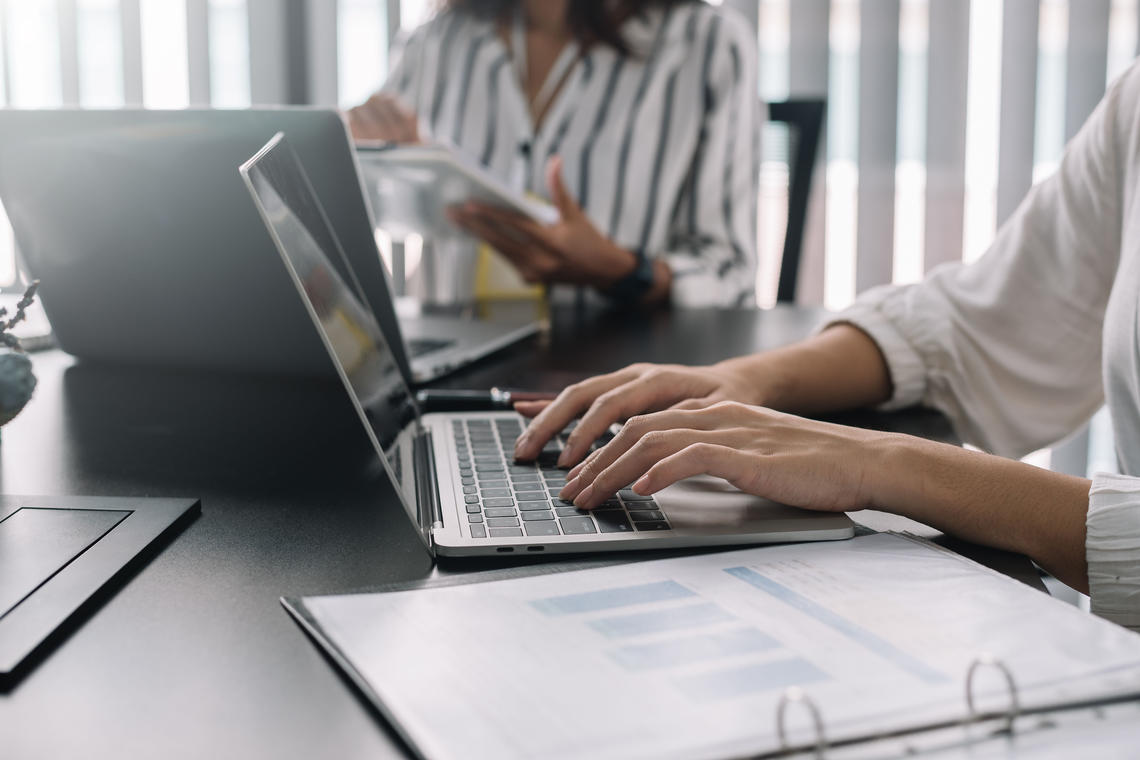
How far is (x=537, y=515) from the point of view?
0.57 metres

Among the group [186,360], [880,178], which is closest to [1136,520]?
[186,360]

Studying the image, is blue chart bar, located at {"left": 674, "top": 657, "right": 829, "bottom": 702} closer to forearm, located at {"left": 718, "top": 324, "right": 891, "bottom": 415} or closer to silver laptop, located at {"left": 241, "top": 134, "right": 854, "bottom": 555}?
silver laptop, located at {"left": 241, "top": 134, "right": 854, "bottom": 555}

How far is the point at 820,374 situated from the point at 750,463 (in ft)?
1.19

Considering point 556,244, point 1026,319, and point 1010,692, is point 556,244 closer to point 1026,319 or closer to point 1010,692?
point 1026,319

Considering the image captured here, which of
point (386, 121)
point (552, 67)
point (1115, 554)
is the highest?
point (552, 67)

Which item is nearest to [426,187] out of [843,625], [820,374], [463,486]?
[820,374]

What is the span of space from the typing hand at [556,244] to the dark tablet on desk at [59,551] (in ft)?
2.36

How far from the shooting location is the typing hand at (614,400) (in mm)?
679

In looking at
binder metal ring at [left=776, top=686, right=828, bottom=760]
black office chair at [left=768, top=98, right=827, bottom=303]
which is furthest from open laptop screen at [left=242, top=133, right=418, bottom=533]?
black office chair at [left=768, top=98, right=827, bottom=303]

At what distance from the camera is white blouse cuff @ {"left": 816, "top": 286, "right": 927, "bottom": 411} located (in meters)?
0.94

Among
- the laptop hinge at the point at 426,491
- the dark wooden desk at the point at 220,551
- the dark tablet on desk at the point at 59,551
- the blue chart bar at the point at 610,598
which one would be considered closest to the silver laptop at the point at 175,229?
the dark wooden desk at the point at 220,551

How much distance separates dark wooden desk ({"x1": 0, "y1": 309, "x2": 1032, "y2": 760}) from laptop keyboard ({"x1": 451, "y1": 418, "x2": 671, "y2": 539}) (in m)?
0.04

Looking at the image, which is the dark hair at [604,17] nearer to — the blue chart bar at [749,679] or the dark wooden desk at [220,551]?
the dark wooden desk at [220,551]

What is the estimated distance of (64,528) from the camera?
0.57 metres
